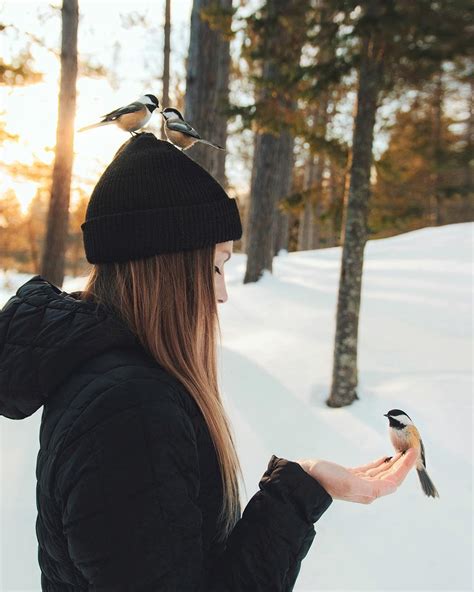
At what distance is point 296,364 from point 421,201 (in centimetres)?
1695

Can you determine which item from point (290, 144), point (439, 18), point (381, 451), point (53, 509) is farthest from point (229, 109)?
point (290, 144)

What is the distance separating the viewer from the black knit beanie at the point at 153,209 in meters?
1.17

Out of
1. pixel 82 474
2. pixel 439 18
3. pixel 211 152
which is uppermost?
pixel 439 18

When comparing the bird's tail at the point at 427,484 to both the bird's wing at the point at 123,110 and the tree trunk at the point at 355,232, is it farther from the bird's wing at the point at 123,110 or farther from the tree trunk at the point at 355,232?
the tree trunk at the point at 355,232

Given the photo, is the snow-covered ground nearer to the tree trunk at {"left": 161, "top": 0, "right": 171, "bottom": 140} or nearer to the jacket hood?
the jacket hood

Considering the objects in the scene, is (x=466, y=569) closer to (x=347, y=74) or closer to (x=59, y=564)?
(x=59, y=564)

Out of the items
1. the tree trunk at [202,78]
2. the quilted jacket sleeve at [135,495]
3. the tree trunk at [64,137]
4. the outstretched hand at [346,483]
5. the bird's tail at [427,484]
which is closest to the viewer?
the quilted jacket sleeve at [135,495]

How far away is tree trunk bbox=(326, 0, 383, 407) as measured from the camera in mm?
4590

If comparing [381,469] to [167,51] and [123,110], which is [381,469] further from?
[167,51]

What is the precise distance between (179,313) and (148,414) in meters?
0.32

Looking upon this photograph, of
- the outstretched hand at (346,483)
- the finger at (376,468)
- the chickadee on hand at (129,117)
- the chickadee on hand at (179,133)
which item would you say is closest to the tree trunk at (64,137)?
the chickadee on hand at (129,117)

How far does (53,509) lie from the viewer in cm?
106

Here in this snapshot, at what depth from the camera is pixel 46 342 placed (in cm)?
111

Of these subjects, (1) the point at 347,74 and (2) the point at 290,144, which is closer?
(1) the point at 347,74
